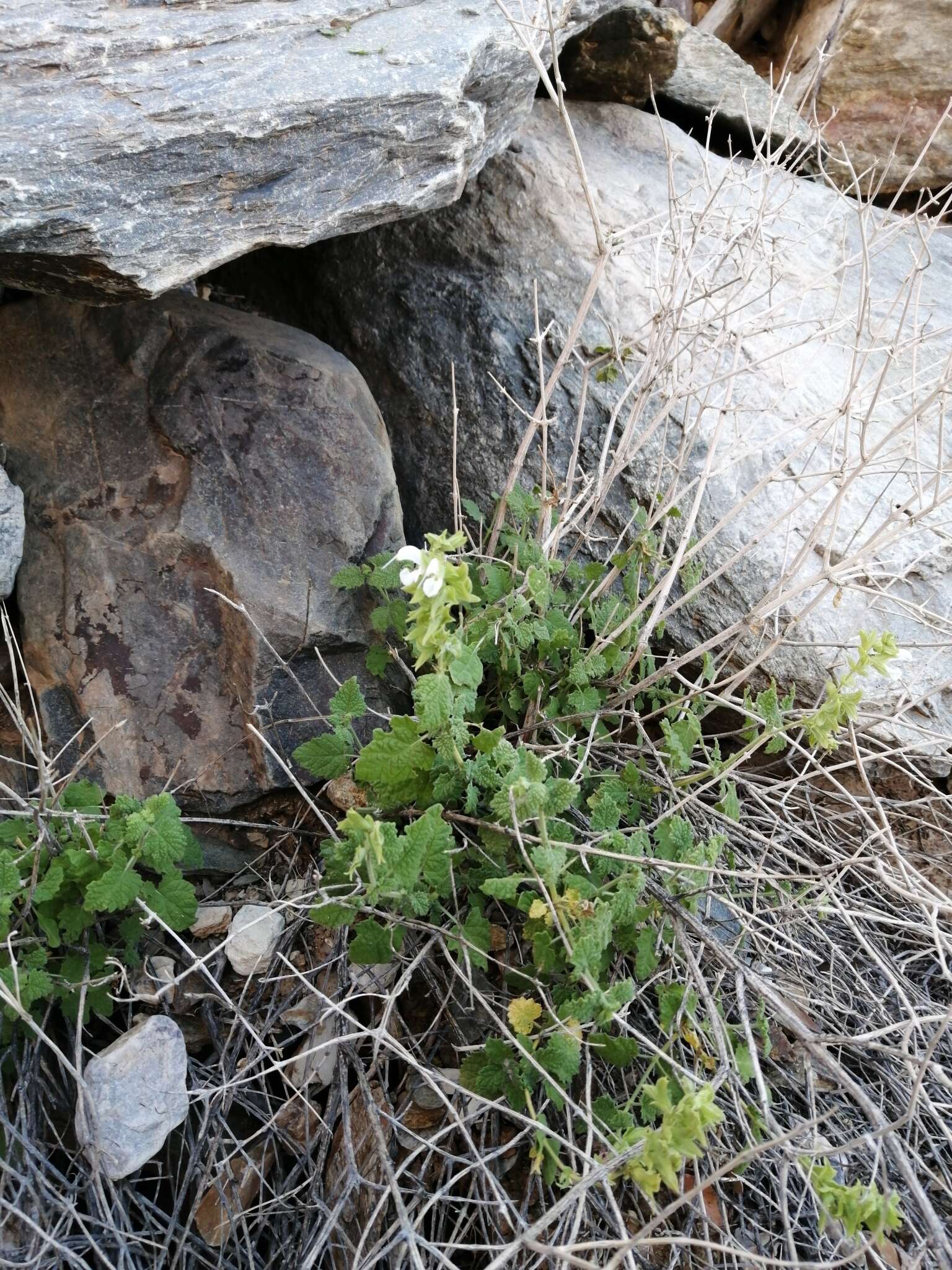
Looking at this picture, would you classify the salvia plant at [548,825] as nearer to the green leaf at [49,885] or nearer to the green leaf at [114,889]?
the green leaf at [114,889]

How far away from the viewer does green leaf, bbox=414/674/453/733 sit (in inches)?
65.8

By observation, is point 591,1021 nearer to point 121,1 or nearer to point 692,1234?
point 692,1234

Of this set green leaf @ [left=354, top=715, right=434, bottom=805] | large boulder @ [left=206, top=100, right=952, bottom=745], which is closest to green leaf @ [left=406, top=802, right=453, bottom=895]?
green leaf @ [left=354, top=715, right=434, bottom=805]

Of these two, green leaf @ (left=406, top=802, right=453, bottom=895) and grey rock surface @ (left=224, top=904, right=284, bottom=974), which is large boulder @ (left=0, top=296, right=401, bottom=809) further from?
green leaf @ (left=406, top=802, right=453, bottom=895)

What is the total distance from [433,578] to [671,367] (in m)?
1.04

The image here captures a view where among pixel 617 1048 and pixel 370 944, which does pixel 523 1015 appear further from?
pixel 370 944

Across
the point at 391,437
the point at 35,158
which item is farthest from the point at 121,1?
the point at 391,437

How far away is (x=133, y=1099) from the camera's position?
172cm

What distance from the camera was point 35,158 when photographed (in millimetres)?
1746

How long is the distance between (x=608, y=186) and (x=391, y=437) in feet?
3.27

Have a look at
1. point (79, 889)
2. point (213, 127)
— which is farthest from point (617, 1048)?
point (213, 127)

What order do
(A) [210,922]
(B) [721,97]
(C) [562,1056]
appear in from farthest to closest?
(B) [721,97], (A) [210,922], (C) [562,1056]

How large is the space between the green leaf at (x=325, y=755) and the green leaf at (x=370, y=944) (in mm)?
318

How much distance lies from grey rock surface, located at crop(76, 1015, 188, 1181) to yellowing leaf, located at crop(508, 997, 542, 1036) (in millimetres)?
567
